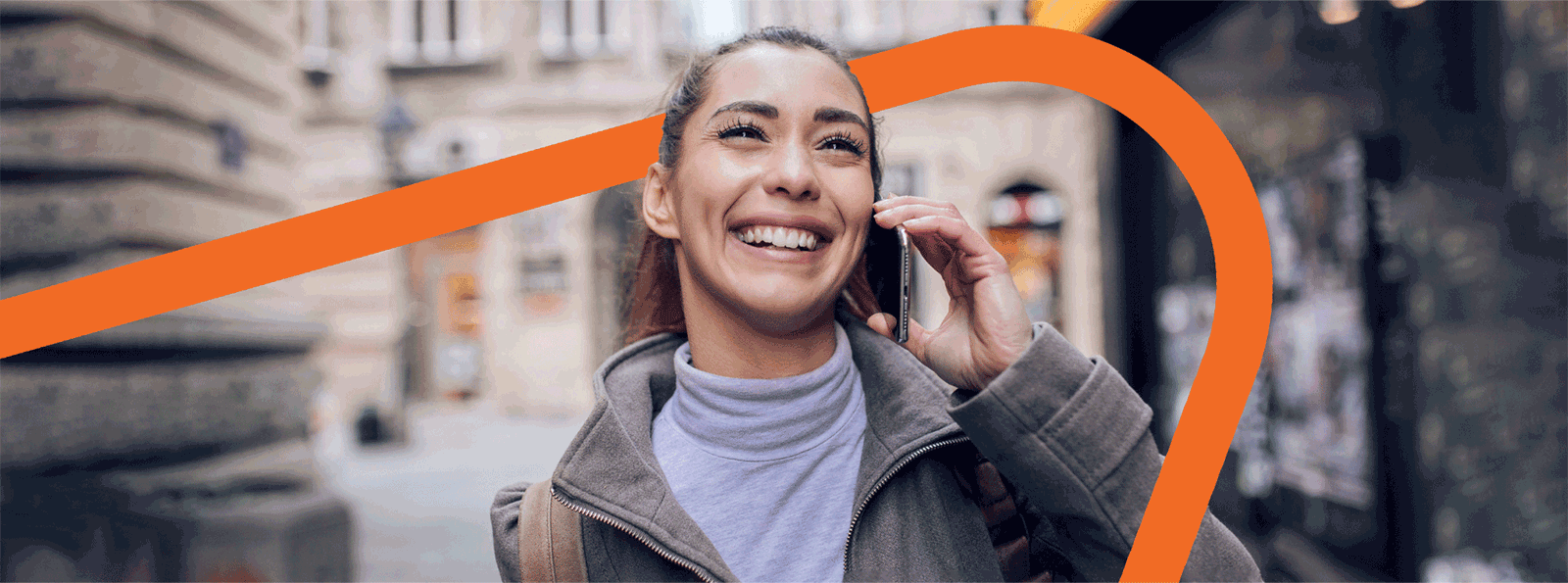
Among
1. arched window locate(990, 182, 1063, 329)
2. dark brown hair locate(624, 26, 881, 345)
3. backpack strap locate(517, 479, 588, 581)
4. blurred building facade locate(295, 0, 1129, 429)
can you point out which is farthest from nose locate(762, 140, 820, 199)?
arched window locate(990, 182, 1063, 329)

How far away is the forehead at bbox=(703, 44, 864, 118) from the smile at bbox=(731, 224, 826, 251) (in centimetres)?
16

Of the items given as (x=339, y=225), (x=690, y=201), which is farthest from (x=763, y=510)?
(x=339, y=225)

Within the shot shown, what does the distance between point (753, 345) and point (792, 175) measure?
0.84 feet

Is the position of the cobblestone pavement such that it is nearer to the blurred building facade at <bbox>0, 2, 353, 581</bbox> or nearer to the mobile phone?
the blurred building facade at <bbox>0, 2, 353, 581</bbox>

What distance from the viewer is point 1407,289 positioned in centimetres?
302

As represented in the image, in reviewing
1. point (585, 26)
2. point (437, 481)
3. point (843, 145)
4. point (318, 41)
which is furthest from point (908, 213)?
point (585, 26)

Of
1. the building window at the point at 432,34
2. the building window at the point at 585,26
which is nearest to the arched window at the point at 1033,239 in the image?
the building window at the point at 585,26

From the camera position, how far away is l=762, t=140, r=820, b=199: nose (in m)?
0.95

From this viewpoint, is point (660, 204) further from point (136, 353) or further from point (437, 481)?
point (437, 481)

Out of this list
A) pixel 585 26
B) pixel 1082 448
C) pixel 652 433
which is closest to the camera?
pixel 1082 448

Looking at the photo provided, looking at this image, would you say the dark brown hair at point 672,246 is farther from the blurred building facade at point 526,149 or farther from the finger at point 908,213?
the blurred building facade at point 526,149

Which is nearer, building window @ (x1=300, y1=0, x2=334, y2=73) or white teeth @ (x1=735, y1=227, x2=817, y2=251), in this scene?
white teeth @ (x1=735, y1=227, x2=817, y2=251)

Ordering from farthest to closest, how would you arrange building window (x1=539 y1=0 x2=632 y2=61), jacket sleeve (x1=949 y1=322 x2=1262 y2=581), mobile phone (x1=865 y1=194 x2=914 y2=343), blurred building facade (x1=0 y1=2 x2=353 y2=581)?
building window (x1=539 y1=0 x2=632 y2=61) < blurred building facade (x1=0 y1=2 x2=353 y2=581) < mobile phone (x1=865 y1=194 x2=914 y2=343) < jacket sleeve (x1=949 y1=322 x2=1262 y2=581)

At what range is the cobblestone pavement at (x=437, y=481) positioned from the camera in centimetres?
421
